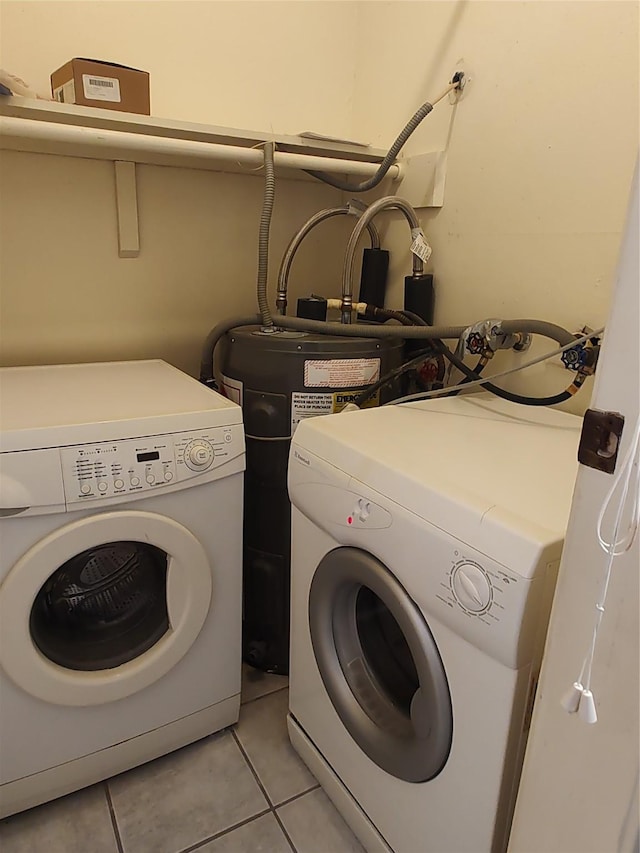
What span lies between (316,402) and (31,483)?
0.64m

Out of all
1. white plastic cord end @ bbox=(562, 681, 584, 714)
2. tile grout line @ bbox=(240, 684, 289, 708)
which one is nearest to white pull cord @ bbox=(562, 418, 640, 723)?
white plastic cord end @ bbox=(562, 681, 584, 714)

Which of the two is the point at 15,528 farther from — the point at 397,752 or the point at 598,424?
the point at 598,424

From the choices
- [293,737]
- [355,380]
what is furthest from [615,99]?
[293,737]

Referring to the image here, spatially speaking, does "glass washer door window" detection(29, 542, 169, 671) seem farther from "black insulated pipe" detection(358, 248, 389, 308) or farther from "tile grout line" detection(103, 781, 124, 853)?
"black insulated pipe" detection(358, 248, 389, 308)

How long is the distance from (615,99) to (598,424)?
0.95 metres

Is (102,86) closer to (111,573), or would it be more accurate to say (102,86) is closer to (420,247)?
(420,247)

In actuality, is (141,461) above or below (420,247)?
below

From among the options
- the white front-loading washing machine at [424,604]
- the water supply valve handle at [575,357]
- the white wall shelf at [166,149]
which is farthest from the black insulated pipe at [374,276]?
the water supply valve handle at [575,357]

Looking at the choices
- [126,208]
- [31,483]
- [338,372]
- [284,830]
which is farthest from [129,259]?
[284,830]

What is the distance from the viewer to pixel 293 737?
1364 mm

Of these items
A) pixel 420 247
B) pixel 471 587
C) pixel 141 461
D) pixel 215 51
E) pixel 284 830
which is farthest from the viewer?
pixel 215 51

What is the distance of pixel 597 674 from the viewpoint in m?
0.55

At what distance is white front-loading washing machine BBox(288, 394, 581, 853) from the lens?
2.49 feet

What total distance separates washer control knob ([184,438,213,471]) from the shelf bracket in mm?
743
